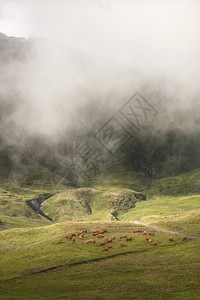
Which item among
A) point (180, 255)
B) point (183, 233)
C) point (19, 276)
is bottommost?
point (183, 233)

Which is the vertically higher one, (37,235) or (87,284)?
(87,284)

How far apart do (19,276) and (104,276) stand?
19194 millimetres

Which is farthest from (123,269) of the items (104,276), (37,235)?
(37,235)

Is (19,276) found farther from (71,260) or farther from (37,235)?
(37,235)

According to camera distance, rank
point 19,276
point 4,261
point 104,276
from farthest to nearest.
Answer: point 4,261, point 19,276, point 104,276

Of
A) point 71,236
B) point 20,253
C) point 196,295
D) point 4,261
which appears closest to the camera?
point 196,295

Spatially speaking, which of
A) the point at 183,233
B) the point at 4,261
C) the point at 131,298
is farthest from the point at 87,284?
the point at 183,233

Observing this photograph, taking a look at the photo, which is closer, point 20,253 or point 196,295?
point 196,295

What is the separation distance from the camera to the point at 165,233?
255ft

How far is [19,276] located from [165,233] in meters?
46.1

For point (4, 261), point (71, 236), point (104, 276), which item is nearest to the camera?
point (104, 276)

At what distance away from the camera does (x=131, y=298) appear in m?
37.3

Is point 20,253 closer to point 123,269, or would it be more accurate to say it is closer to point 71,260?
point 71,260

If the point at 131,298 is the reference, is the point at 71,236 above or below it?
below
